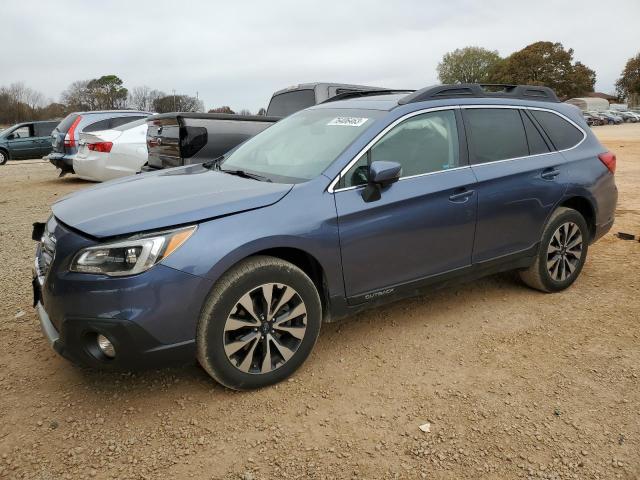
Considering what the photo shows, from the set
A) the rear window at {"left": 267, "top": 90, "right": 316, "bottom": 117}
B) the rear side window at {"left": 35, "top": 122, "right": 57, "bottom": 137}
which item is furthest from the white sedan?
the rear side window at {"left": 35, "top": 122, "right": 57, "bottom": 137}

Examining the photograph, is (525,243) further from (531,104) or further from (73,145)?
(73,145)

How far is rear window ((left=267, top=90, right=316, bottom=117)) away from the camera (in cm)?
871

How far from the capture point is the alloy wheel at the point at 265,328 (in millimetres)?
2906

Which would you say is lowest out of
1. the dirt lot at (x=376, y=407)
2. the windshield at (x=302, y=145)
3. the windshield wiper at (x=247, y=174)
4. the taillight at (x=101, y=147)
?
the dirt lot at (x=376, y=407)

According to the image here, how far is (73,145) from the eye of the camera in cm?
1159

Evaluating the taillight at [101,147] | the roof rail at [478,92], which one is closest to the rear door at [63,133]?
the taillight at [101,147]

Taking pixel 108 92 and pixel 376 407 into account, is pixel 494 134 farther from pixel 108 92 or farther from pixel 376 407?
pixel 108 92

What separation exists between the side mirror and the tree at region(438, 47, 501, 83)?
9397 centimetres

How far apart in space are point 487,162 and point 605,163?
58.2 inches

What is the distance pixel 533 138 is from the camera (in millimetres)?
4336

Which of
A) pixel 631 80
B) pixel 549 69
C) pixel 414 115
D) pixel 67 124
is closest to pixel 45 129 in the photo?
pixel 67 124

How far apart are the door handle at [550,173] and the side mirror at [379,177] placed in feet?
5.12

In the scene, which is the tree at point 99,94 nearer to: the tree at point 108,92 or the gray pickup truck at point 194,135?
the tree at point 108,92

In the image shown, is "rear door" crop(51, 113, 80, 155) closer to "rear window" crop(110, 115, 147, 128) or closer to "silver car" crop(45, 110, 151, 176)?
"silver car" crop(45, 110, 151, 176)
